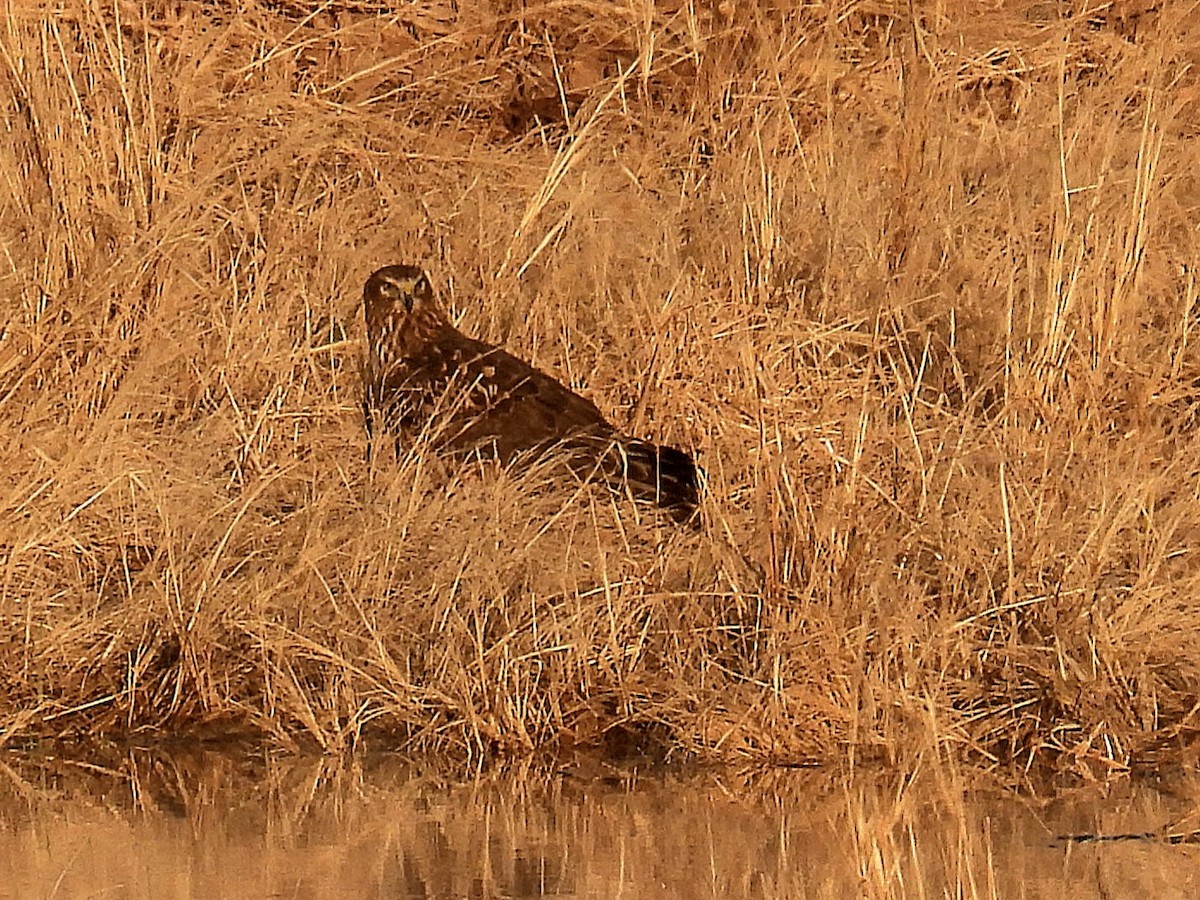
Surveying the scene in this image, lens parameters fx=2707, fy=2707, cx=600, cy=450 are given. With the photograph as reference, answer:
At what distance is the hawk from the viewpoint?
5234mm

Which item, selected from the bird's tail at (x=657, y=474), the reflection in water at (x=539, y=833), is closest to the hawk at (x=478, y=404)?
the bird's tail at (x=657, y=474)

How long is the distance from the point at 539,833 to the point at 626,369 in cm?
212

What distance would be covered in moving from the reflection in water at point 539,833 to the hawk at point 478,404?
3.37 ft

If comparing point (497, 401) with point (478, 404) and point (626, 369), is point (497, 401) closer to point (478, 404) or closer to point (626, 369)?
point (478, 404)

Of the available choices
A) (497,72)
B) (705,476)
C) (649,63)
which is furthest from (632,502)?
(497,72)

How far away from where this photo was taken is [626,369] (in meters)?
5.93

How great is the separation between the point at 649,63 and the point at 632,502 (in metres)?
2.02

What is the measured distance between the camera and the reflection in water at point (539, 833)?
3.65 metres

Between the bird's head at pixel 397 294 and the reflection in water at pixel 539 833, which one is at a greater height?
the bird's head at pixel 397 294

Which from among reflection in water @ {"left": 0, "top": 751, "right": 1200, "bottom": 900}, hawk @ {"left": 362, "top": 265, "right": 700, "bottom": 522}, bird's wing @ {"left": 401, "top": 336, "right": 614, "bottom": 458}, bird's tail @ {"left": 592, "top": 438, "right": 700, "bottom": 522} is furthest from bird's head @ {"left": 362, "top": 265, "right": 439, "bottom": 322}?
reflection in water @ {"left": 0, "top": 751, "right": 1200, "bottom": 900}

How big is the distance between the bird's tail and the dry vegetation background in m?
0.07

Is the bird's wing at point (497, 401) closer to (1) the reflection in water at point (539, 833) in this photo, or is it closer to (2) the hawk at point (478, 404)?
(2) the hawk at point (478, 404)

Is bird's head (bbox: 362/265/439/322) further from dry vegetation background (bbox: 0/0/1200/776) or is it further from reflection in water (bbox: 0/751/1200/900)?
reflection in water (bbox: 0/751/1200/900)

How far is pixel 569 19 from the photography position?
7.75m
